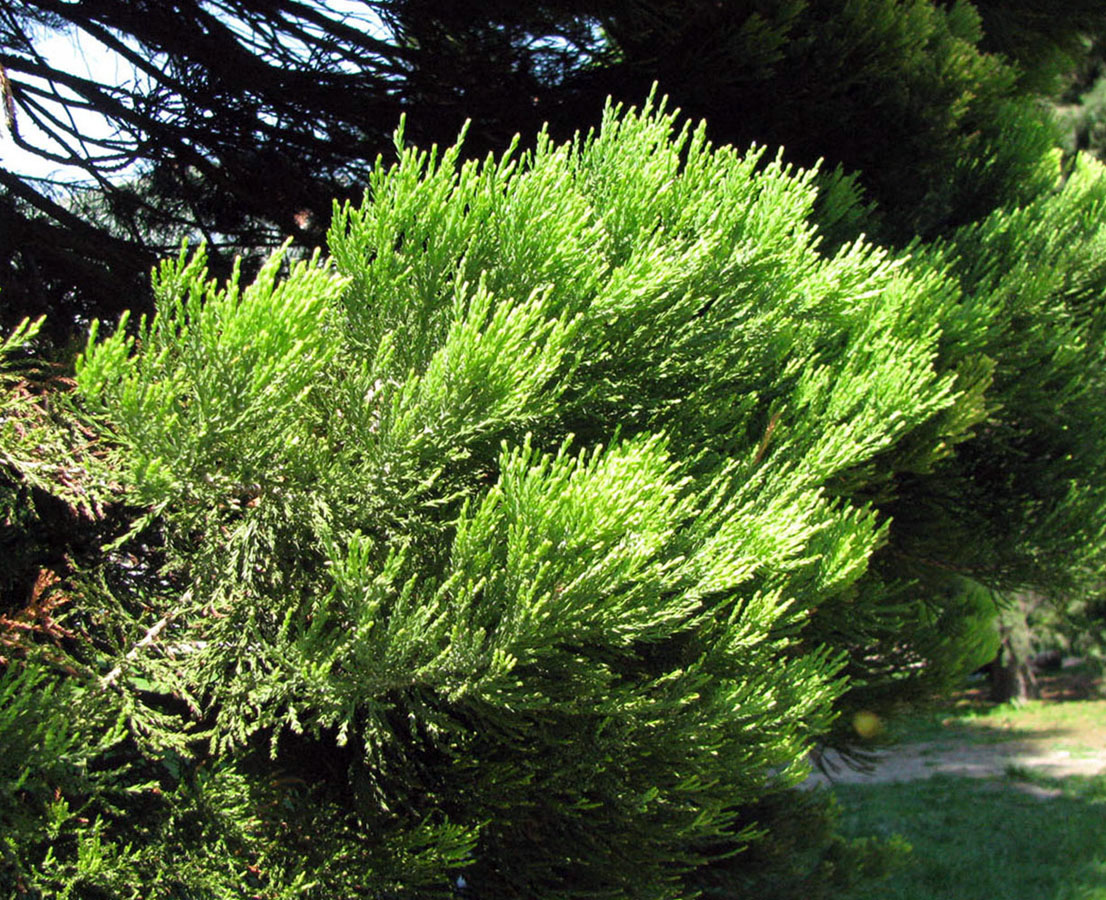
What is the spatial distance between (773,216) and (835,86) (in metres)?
2.33

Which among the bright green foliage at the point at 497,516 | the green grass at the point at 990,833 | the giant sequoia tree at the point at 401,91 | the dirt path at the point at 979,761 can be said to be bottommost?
the green grass at the point at 990,833

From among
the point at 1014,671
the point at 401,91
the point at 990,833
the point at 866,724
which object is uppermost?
the point at 401,91

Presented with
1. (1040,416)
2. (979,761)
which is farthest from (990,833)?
(1040,416)

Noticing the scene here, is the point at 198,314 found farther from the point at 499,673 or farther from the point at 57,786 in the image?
the point at 57,786

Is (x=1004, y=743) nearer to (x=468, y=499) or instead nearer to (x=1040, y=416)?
(x=1040, y=416)

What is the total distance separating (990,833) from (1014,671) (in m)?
11.1

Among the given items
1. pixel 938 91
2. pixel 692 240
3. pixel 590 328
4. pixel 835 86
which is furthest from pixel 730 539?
pixel 938 91

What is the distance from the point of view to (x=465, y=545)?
2418mm

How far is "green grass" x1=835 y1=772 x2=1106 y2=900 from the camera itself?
8.98 meters

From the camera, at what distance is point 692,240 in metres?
3.13

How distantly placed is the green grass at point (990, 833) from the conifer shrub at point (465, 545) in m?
5.40

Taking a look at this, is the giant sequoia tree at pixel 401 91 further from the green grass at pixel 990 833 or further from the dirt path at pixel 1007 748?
the dirt path at pixel 1007 748

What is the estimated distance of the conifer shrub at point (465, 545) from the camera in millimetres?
2344


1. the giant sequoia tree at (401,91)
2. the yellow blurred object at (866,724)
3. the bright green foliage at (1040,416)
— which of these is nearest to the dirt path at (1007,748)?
the yellow blurred object at (866,724)
